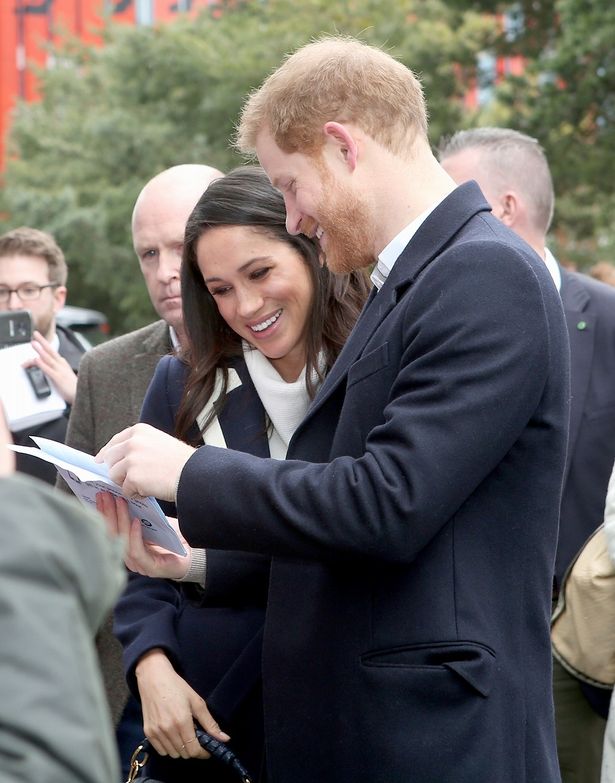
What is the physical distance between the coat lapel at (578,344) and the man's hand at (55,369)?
1.69 meters

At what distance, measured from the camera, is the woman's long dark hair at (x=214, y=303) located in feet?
9.47

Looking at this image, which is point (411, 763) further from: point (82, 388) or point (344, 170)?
point (82, 388)

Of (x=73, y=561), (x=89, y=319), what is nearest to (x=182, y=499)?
(x=73, y=561)

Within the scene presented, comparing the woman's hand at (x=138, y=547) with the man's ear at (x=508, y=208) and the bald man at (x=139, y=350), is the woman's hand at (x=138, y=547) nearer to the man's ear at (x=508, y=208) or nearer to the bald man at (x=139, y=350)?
the bald man at (x=139, y=350)

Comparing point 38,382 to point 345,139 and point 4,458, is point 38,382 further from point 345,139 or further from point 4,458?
point 4,458

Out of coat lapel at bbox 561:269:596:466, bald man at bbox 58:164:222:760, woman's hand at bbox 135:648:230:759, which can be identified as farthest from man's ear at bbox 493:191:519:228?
woman's hand at bbox 135:648:230:759

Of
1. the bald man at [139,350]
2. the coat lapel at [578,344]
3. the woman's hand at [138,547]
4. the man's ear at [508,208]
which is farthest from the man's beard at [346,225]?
the man's ear at [508,208]

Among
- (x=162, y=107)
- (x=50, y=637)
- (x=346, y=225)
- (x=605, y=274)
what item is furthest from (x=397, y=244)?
(x=162, y=107)

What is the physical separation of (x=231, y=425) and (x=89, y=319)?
1152 cm

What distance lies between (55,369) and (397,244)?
2245mm

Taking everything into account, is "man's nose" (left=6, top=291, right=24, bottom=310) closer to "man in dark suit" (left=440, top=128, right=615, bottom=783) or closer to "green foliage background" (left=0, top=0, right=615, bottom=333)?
"man in dark suit" (left=440, top=128, right=615, bottom=783)

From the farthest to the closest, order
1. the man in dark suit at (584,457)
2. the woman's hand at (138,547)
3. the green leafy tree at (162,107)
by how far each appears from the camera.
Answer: the green leafy tree at (162,107) → the man in dark suit at (584,457) → the woman's hand at (138,547)

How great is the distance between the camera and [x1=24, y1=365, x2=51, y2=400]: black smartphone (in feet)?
13.8

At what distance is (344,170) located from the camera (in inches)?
89.3
